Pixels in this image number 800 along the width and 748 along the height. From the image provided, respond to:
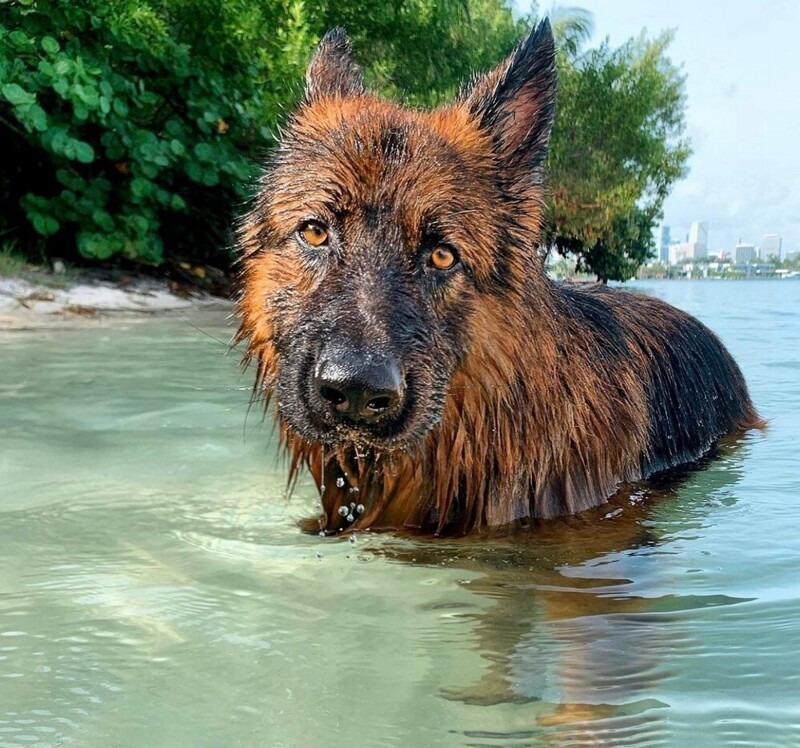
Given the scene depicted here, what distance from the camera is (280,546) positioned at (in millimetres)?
3852

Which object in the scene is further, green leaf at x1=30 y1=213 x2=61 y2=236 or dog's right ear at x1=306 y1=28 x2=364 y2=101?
green leaf at x1=30 y1=213 x2=61 y2=236

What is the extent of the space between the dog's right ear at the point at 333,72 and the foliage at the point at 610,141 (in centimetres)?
2591

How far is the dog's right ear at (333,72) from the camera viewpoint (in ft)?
15.6

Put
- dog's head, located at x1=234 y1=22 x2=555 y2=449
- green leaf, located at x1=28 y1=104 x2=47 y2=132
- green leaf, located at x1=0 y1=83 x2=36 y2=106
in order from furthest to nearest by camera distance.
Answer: green leaf, located at x1=28 y1=104 x2=47 y2=132
green leaf, located at x1=0 y1=83 x2=36 y2=106
dog's head, located at x1=234 y1=22 x2=555 y2=449

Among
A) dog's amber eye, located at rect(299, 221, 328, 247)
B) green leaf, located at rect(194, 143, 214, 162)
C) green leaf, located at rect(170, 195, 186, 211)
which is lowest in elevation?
dog's amber eye, located at rect(299, 221, 328, 247)

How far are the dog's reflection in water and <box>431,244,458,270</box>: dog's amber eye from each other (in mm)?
1147

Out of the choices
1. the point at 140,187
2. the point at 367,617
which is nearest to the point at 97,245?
the point at 140,187

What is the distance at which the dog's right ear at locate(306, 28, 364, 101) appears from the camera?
4.75m

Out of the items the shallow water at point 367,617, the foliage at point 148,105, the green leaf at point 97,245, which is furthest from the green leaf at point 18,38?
the shallow water at point 367,617

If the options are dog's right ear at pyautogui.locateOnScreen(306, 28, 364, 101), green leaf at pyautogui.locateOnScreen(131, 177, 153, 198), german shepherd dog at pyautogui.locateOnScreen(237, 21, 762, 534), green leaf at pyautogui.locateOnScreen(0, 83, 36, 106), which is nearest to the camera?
german shepherd dog at pyautogui.locateOnScreen(237, 21, 762, 534)

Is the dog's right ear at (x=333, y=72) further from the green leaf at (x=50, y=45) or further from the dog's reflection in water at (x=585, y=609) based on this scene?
the green leaf at (x=50, y=45)

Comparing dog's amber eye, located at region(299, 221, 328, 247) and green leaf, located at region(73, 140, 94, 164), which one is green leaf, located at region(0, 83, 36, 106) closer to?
green leaf, located at region(73, 140, 94, 164)

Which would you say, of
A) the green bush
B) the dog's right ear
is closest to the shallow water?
the dog's right ear

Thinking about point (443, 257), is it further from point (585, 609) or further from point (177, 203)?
point (177, 203)
